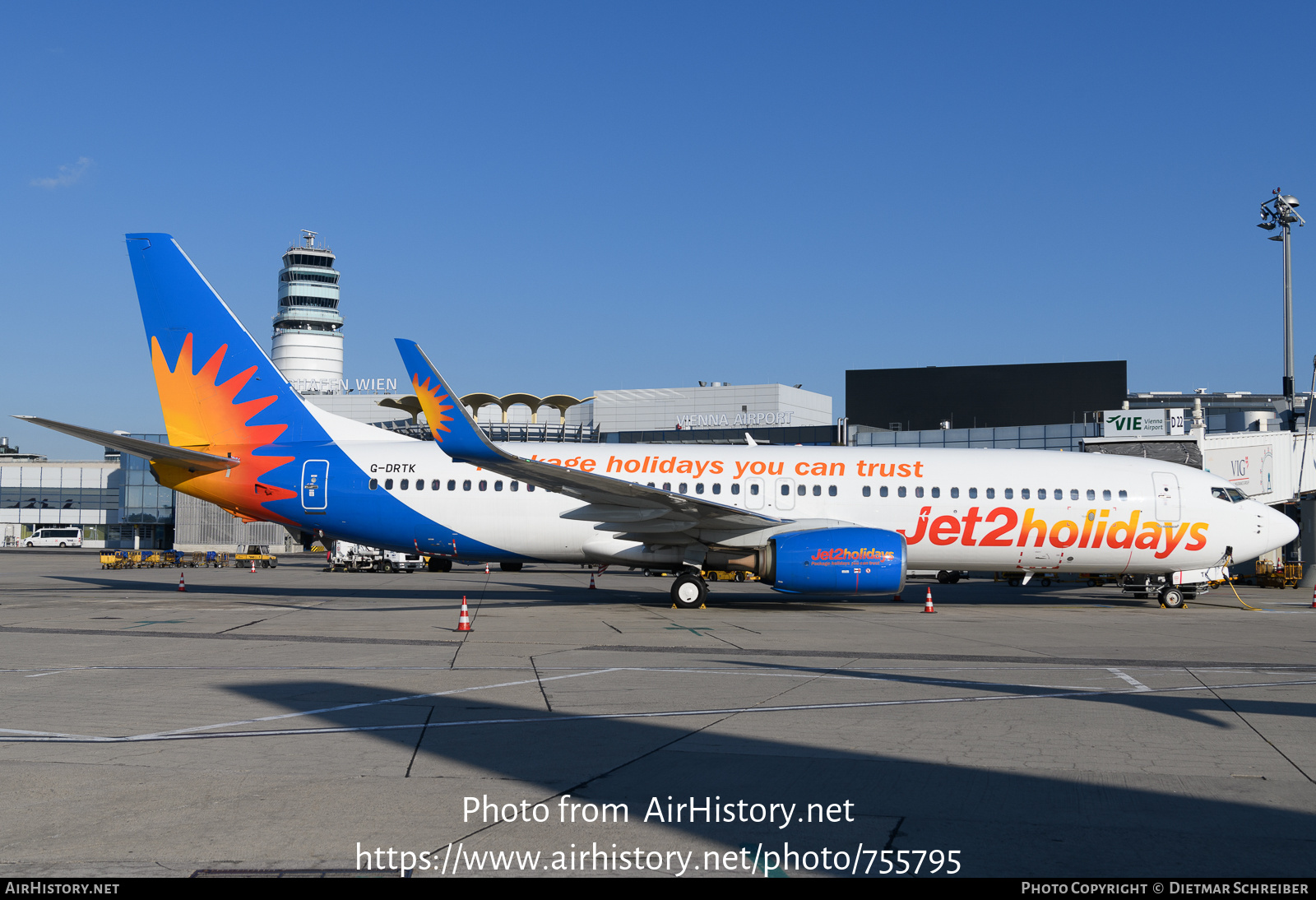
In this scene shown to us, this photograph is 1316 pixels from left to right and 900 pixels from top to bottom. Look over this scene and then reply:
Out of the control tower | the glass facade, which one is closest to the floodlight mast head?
the glass facade

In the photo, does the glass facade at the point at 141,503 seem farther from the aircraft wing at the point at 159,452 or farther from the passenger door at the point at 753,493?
the passenger door at the point at 753,493

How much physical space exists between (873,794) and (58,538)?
8894 cm

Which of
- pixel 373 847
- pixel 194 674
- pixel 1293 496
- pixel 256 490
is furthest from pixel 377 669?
pixel 1293 496

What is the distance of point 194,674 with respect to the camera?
10.5m

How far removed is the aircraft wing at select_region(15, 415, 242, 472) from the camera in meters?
17.9

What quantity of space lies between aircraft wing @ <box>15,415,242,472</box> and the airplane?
61mm

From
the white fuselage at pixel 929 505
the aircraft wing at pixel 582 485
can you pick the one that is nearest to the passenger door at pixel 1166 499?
the white fuselage at pixel 929 505

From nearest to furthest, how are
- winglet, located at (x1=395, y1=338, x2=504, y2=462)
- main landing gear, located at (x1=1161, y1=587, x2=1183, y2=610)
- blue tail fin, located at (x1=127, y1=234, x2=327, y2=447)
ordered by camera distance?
winglet, located at (x1=395, y1=338, x2=504, y2=462) < blue tail fin, located at (x1=127, y1=234, x2=327, y2=447) < main landing gear, located at (x1=1161, y1=587, x2=1183, y2=610)

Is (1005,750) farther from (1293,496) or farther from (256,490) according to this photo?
(1293,496)

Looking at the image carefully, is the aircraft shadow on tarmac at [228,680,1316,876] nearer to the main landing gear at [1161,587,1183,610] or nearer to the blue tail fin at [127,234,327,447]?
the blue tail fin at [127,234,327,447]

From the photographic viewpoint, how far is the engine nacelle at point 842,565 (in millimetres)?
17953

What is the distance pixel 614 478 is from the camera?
19.9m

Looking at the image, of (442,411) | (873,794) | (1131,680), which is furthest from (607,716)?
→ (442,411)

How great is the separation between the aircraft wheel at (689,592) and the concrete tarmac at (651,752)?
4.32m
